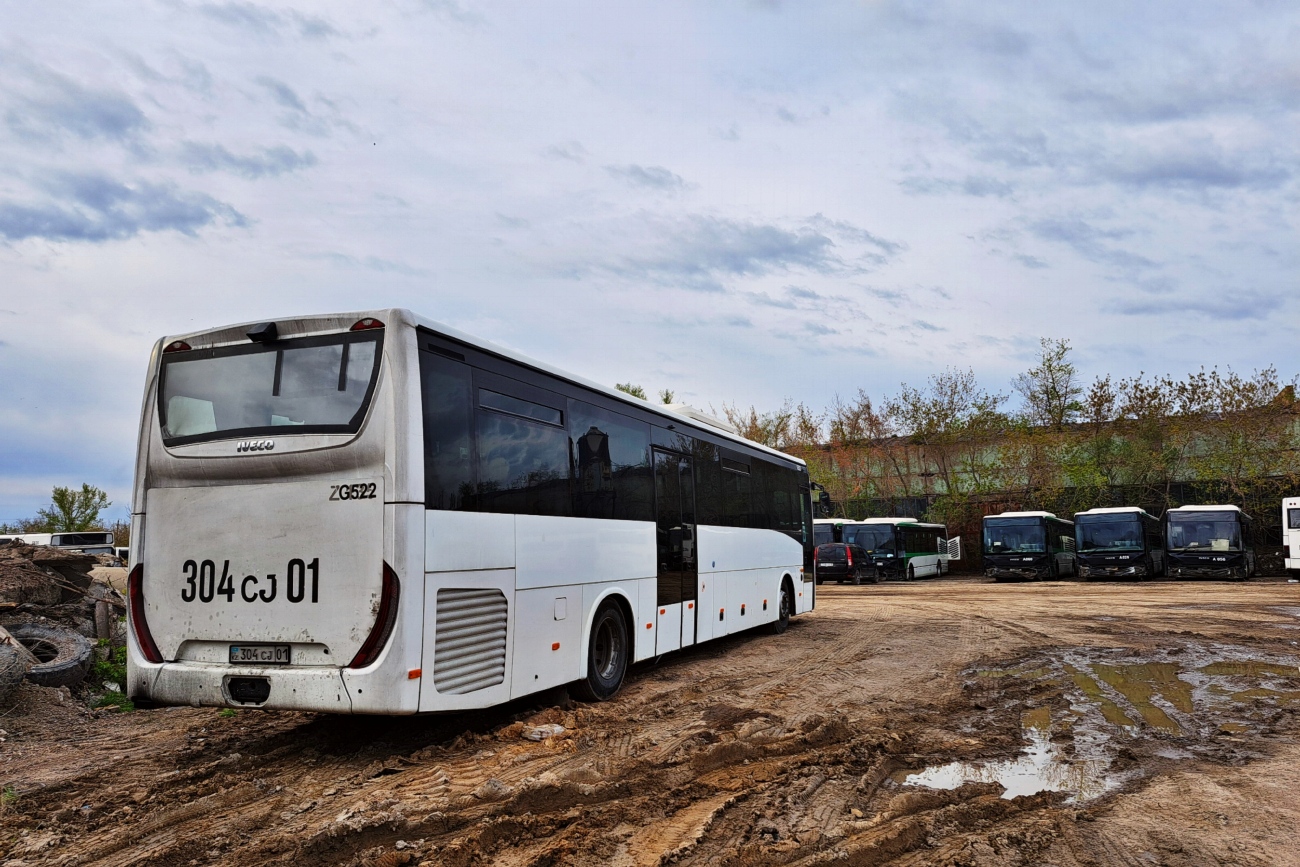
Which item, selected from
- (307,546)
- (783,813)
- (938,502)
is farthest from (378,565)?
(938,502)

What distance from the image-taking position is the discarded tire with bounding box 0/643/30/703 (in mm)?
8539

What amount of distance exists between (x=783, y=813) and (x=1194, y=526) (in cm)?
3423

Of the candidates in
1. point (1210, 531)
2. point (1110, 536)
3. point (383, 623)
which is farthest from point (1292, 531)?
point (383, 623)

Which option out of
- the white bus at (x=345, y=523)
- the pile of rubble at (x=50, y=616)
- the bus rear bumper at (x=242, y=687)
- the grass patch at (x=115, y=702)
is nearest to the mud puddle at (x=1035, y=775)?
the white bus at (x=345, y=523)

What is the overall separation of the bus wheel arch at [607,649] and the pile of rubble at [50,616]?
16.9ft

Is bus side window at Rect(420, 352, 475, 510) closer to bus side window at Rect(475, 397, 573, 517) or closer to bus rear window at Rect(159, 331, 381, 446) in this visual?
bus side window at Rect(475, 397, 573, 517)

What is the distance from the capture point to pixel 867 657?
41.3 ft

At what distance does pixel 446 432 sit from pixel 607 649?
3.58 meters

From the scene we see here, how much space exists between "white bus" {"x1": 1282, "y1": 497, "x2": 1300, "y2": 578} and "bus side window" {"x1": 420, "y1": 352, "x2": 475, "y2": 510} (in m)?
34.4

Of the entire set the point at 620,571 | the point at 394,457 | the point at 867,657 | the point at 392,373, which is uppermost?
the point at 392,373

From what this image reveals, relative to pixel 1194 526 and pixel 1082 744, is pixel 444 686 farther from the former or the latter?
pixel 1194 526

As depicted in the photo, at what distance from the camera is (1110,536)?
34.8 metres

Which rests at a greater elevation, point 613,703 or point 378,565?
point 378,565

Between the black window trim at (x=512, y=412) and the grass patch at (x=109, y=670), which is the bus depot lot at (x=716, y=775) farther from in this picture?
the black window trim at (x=512, y=412)
